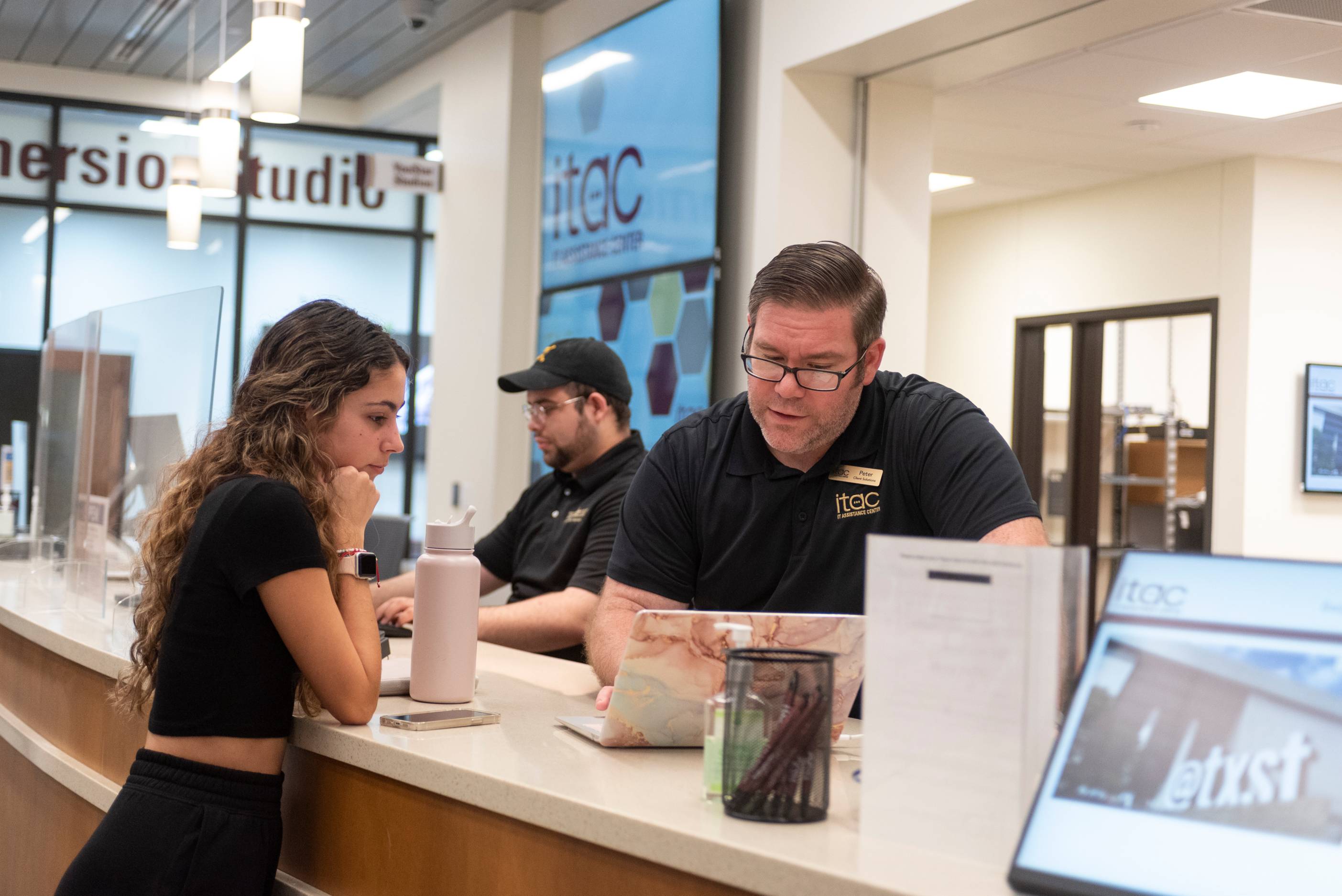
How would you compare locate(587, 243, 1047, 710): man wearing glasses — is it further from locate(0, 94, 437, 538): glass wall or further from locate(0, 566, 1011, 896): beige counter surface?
locate(0, 94, 437, 538): glass wall

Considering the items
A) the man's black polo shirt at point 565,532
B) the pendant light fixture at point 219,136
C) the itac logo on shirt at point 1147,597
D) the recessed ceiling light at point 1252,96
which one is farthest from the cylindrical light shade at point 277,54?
the recessed ceiling light at point 1252,96

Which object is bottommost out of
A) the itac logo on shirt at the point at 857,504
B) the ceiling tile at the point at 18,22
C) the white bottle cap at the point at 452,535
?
Answer: the white bottle cap at the point at 452,535

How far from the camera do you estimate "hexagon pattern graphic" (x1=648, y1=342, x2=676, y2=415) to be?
15.7 ft

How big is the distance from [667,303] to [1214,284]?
3.20 metres

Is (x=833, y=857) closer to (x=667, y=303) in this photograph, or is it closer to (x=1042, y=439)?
(x=667, y=303)

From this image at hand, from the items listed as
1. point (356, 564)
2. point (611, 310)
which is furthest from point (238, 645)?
point (611, 310)

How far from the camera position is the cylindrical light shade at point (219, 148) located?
449cm

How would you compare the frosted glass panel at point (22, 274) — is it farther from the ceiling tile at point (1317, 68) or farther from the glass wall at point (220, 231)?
the ceiling tile at point (1317, 68)

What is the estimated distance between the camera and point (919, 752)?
1125 millimetres

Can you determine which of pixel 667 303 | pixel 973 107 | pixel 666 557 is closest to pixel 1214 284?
pixel 973 107

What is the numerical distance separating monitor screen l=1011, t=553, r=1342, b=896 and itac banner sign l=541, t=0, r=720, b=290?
355cm

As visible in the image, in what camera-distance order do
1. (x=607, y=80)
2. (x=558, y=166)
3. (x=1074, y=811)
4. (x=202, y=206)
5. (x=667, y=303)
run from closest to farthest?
1. (x=1074, y=811)
2. (x=667, y=303)
3. (x=607, y=80)
4. (x=558, y=166)
5. (x=202, y=206)

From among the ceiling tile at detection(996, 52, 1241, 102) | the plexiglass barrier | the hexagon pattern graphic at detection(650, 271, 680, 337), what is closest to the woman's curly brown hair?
the plexiglass barrier

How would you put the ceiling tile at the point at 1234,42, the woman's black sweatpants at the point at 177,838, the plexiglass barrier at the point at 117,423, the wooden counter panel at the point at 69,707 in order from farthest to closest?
1. the ceiling tile at the point at 1234,42
2. the plexiglass barrier at the point at 117,423
3. the wooden counter panel at the point at 69,707
4. the woman's black sweatpants at the point at 177,838
